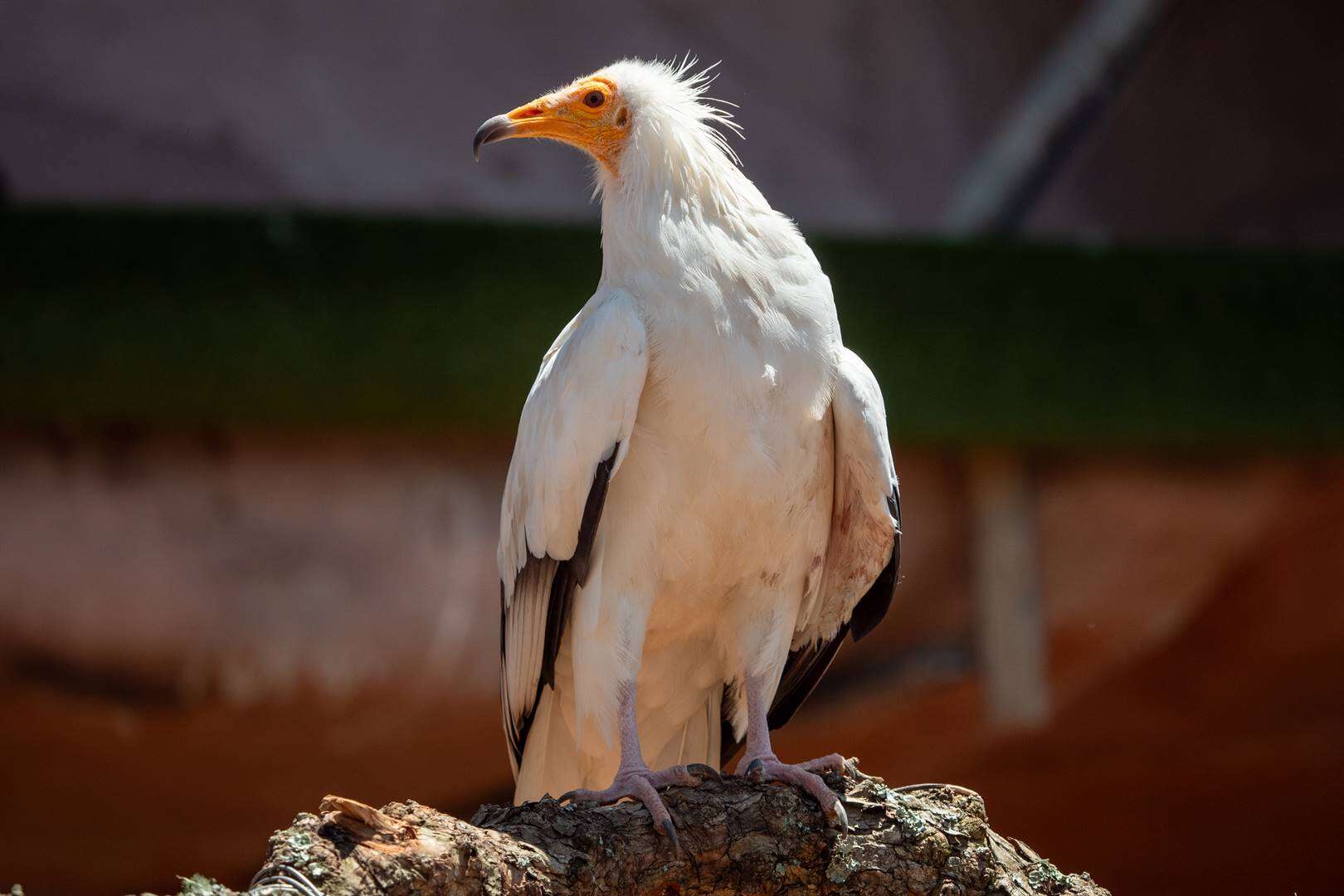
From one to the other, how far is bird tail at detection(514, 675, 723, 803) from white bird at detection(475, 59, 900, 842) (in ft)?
0.03

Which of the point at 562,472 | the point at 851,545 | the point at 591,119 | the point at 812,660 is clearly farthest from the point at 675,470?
the point at 591,119

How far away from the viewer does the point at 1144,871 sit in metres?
10.5

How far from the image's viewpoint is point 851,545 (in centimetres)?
454

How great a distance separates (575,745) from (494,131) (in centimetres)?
183

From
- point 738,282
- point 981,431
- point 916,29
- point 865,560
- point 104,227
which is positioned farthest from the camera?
point 916,29

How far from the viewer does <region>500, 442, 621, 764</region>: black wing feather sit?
4.09m

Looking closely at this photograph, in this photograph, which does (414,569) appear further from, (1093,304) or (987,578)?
(1093,304)

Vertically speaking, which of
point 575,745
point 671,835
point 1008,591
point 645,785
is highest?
point 1008,591

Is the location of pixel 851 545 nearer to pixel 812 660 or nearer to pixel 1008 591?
pixel 812 660

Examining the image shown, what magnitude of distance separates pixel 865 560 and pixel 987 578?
371 cm

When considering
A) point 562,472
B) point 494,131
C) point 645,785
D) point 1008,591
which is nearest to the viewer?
point 645,785

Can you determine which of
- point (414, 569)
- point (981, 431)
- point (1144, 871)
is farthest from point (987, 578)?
point (1144, 871)

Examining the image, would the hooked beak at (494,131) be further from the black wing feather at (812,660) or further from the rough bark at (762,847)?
the rough bark at (762,847)

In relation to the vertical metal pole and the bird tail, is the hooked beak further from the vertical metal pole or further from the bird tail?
the vertical metal pole
